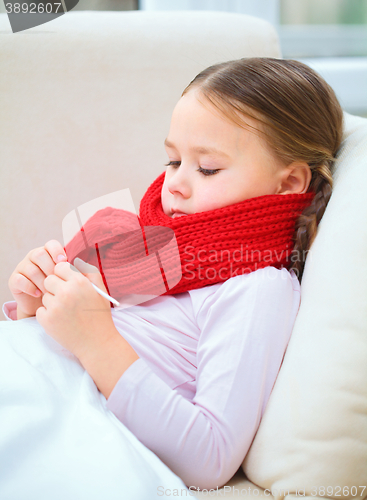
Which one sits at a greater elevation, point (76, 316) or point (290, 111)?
point (290, 111)

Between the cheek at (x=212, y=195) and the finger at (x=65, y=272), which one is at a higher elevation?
the cheek at (x=212, y=195)

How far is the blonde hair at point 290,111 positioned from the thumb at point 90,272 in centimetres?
32

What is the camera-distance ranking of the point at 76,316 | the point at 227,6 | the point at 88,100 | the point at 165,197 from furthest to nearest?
the point at 227,6
the point at 88,100
the point at 165,197
the point at 76,316

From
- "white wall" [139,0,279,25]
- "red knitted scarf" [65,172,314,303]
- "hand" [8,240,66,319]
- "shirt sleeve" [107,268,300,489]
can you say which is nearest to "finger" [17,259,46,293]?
"hand" [8,240,66,319]

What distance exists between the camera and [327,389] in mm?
530

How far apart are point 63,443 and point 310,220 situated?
0.49 m

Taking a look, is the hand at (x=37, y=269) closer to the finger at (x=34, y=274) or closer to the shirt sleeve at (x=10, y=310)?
the finger at (x=34, y=274)

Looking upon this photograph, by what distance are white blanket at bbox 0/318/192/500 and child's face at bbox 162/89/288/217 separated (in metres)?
0.34

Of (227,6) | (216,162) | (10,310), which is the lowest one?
(10,310)

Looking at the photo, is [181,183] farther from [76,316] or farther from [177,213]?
[76,316]

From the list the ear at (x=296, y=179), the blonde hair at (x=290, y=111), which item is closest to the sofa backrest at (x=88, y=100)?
the blonde hair at (x=290, y=111)

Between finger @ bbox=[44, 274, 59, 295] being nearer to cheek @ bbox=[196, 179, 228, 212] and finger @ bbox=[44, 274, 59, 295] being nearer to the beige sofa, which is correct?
cheek @ bbox=[196, 179, 228, 212]

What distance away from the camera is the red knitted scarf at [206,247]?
0.69 metres

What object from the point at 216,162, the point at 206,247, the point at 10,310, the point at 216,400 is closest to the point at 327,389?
the point at 216,400
